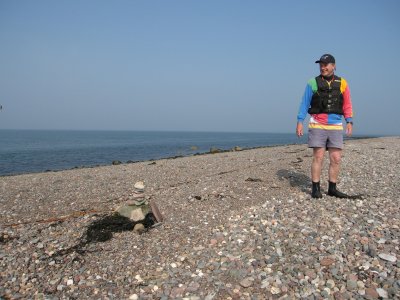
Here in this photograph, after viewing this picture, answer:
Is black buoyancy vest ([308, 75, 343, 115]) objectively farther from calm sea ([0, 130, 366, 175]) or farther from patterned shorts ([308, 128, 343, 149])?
calm sea ([0, 130, 366, 175])

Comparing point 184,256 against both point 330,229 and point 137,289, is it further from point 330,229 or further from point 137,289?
point 330,229

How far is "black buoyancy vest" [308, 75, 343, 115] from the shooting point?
738 centimetres

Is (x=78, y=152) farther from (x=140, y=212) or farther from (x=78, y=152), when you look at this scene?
(x=140, y=212)

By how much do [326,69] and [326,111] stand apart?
0.96 meters

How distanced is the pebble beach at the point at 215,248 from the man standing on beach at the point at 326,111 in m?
1.08

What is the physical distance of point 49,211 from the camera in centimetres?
846

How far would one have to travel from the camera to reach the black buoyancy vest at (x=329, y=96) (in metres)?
7.38

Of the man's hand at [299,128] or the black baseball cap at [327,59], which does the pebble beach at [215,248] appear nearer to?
the man's hand at [299,128]

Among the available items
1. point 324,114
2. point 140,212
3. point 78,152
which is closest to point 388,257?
point 324,114

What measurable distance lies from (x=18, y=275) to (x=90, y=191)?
5.93 m

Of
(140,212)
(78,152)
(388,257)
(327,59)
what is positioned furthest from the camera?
(78,152)

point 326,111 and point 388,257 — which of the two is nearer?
point 388,257

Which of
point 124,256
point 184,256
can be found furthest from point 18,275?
point 184,256

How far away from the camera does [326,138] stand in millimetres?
7570
